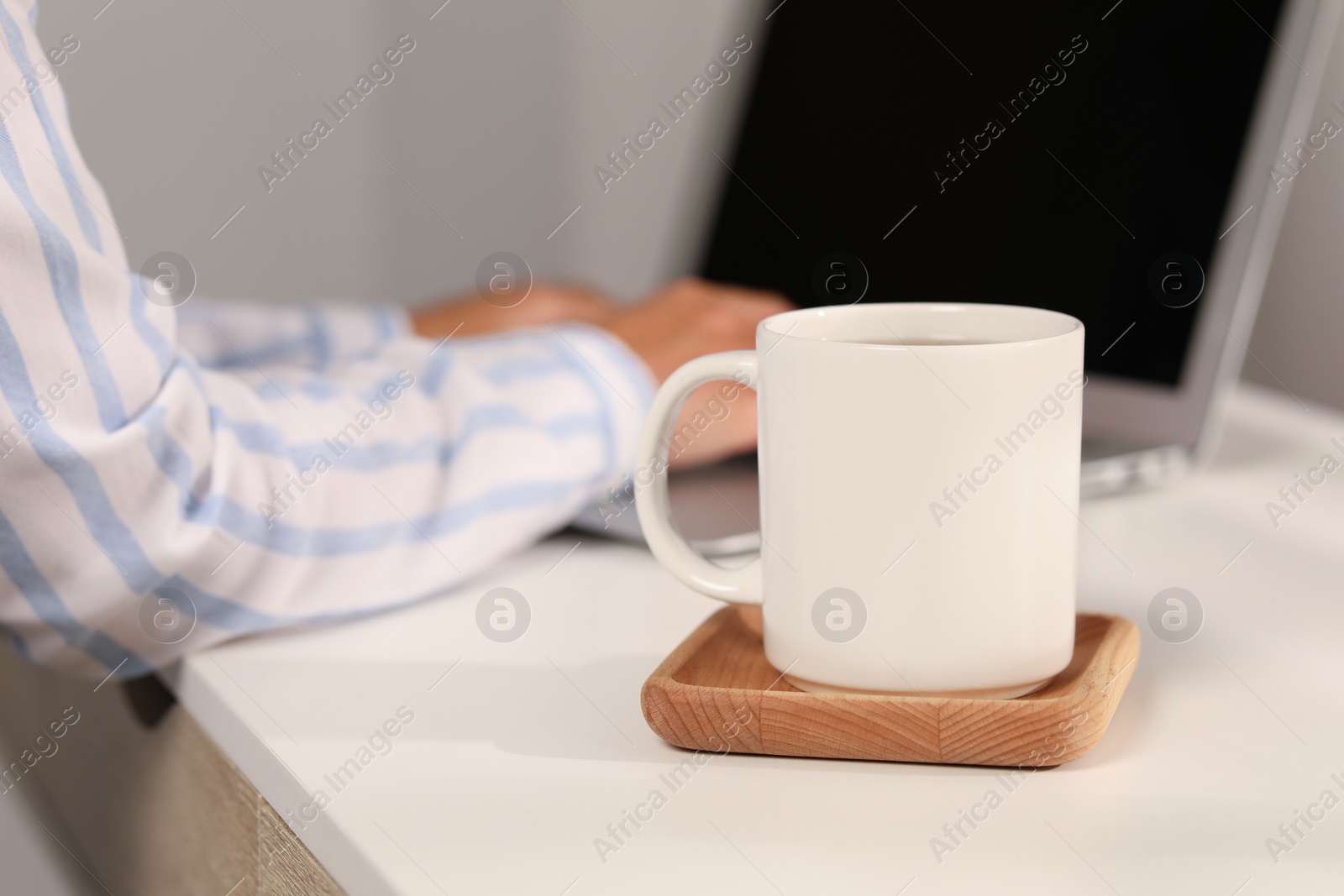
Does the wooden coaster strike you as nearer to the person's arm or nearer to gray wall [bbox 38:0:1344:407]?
the person's arm

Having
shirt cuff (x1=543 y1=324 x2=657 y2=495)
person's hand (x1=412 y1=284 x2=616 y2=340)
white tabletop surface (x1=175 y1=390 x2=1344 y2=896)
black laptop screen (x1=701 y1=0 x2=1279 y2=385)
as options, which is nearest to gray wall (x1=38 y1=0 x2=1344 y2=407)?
black laptop screen (x1=701 y1=0 x2=1279 y2=385)

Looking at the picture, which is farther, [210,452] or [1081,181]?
[1081,181]

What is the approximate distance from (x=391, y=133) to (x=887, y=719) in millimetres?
1450

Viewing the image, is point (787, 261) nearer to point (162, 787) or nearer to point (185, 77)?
point (162, 787)

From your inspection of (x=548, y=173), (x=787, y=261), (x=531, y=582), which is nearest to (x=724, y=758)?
(x=531, y=582)

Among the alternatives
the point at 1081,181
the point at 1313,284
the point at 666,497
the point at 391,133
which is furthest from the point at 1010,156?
the point at 391,133

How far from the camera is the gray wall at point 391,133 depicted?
4.73 ft

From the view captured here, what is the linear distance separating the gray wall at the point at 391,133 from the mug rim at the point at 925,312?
3.20 feet

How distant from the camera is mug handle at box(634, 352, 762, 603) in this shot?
381 millimetres

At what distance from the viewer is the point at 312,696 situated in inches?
16.0

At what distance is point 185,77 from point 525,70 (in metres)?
0.44

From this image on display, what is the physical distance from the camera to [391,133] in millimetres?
1616

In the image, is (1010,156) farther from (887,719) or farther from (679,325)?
(887,719)

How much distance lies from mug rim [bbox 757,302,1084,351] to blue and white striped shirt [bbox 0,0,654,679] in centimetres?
19
